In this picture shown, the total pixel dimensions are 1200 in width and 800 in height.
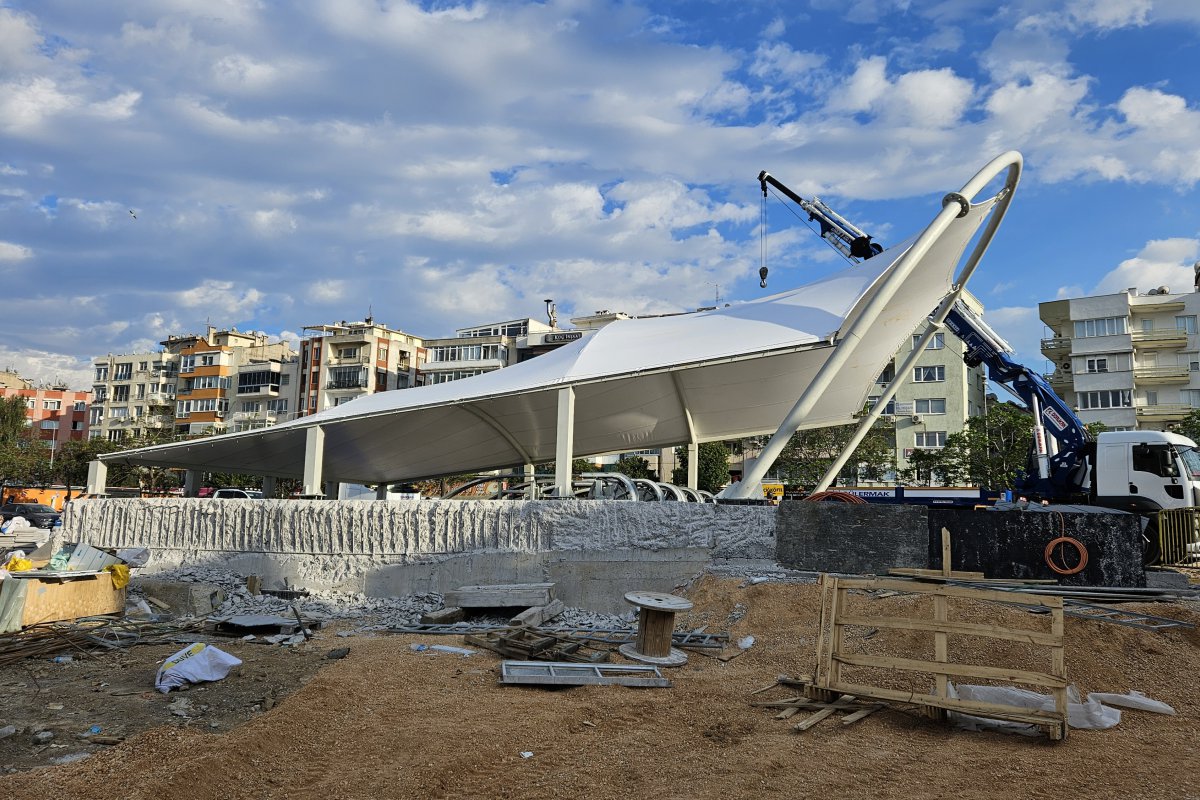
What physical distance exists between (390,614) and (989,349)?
1697 cm

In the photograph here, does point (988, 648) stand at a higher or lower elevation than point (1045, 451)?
lower

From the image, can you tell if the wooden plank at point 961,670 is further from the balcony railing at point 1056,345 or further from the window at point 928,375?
the balcony railing at point 1056,345

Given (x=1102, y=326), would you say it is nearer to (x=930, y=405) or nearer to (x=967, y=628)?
(x=930, y=405)

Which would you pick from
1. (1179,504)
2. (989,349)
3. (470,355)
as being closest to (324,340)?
(470,355)

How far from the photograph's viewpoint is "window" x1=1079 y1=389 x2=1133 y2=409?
5131cm

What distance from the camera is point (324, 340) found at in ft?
224

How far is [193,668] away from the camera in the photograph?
884cm

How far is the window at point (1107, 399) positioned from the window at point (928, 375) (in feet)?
29.2

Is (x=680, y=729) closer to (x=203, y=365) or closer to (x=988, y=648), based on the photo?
(x=988, y=648)

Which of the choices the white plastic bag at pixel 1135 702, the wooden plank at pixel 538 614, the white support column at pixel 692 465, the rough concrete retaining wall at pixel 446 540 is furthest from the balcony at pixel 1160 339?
the white plastic bag at pixel 1135 702

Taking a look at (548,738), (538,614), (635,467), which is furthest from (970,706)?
(635,467)

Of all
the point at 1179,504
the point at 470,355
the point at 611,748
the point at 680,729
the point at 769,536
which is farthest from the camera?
the point at 470,355

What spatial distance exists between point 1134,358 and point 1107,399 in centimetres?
288

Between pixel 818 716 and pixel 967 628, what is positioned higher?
pixel 967 628
